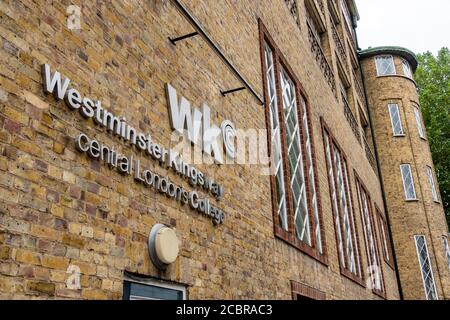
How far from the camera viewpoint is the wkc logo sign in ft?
14.5

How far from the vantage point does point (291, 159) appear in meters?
8.41

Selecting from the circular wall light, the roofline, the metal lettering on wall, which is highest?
the roofline

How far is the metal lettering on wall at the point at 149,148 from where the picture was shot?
10.3 feet

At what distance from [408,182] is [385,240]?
3.59 meters

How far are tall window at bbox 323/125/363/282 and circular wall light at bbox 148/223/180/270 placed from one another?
23.1 feet

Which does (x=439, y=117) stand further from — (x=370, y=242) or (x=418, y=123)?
(x=370, y=242)

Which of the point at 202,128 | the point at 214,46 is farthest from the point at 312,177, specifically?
the point at 202,128

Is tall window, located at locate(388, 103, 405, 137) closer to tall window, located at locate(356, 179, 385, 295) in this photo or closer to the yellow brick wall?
tall window, located at locate(356, 179, 385, 295)

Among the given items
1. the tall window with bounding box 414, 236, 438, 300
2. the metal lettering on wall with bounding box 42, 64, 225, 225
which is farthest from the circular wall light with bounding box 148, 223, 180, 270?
the tall window with bounding box 414, 236, 438, 300

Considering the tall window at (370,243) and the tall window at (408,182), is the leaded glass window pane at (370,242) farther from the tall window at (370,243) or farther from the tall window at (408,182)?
the tall window at (408,182)

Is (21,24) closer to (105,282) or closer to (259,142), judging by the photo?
(105,282)

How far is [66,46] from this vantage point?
324cm

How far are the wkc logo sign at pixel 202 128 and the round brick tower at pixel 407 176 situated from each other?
16.8m

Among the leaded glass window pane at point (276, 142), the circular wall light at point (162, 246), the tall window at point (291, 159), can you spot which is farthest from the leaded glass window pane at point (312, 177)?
the circular wall light at point (162, 246)
